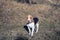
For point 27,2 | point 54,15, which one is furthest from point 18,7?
point 54,15

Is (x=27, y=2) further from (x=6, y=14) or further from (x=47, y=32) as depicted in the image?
(x=47, y=32)

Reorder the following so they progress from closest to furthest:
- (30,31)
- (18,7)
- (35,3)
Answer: (30,31) → (18,7) → (35,3)

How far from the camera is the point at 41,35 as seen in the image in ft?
24.2

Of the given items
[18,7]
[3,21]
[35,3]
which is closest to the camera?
[3,21]

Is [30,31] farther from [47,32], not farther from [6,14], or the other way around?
[6,14]

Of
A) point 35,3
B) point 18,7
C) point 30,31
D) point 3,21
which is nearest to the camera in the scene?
point 30,31

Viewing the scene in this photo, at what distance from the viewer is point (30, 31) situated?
7.21 meters

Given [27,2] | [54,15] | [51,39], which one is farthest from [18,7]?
[51,39]

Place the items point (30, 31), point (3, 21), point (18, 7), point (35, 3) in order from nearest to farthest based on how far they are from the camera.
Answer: point (30, 31) → point (3, 21) → point (18, 7) → point (35, 3)

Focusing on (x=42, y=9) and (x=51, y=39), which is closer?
(x=51, y=39)

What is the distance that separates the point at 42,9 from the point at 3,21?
5.55ft

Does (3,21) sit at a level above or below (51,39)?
above

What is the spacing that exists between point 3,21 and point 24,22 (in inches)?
26.5

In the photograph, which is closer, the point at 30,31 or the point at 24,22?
Result: the point at 30,31
